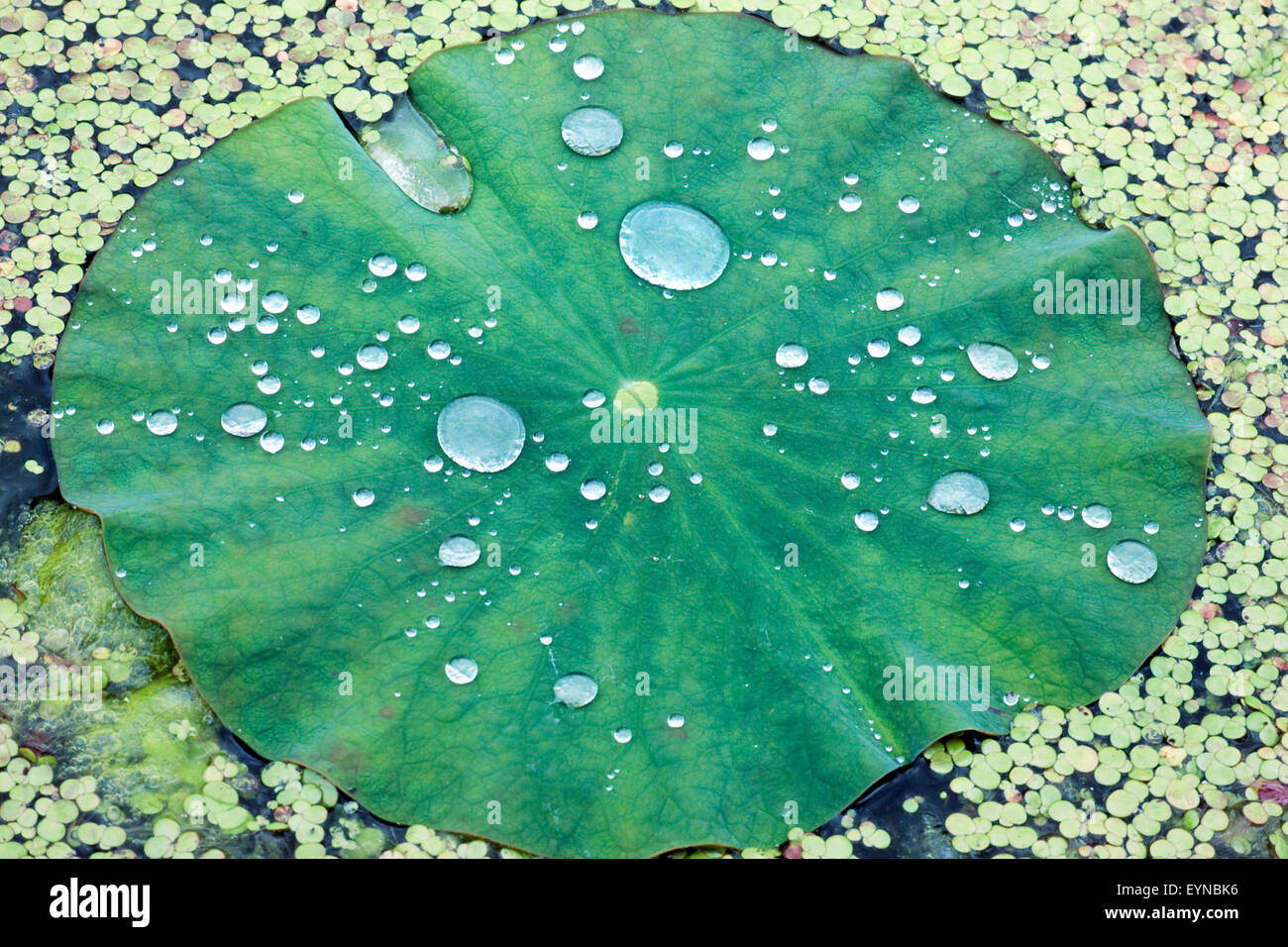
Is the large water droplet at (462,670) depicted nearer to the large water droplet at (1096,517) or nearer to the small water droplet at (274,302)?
the small water droplet at (274,302)

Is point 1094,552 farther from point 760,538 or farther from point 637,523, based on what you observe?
point 637,523

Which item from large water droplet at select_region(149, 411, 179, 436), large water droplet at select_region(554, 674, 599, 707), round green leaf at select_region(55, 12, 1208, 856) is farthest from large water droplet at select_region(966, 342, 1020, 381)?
large water droplet at select_region(149, 411, 179, 436)

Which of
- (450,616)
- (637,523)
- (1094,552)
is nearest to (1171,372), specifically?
(1094,552)

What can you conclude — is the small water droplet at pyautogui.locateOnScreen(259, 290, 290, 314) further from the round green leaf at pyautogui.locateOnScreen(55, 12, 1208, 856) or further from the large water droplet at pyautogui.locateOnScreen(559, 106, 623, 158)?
the large water droplet at pyautogui.locateOnScreen(559, 106, 623, 158)

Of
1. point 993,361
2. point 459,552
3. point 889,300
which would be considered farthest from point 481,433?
point 993,361

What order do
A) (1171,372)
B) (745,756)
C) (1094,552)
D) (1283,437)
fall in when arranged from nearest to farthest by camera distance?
(745,756)
(1094,552)
(1171,372)
(1283,437)

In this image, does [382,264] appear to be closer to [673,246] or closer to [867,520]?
[673,246]

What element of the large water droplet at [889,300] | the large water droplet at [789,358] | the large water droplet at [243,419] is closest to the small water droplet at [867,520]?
the large water droplet at [789,358]
